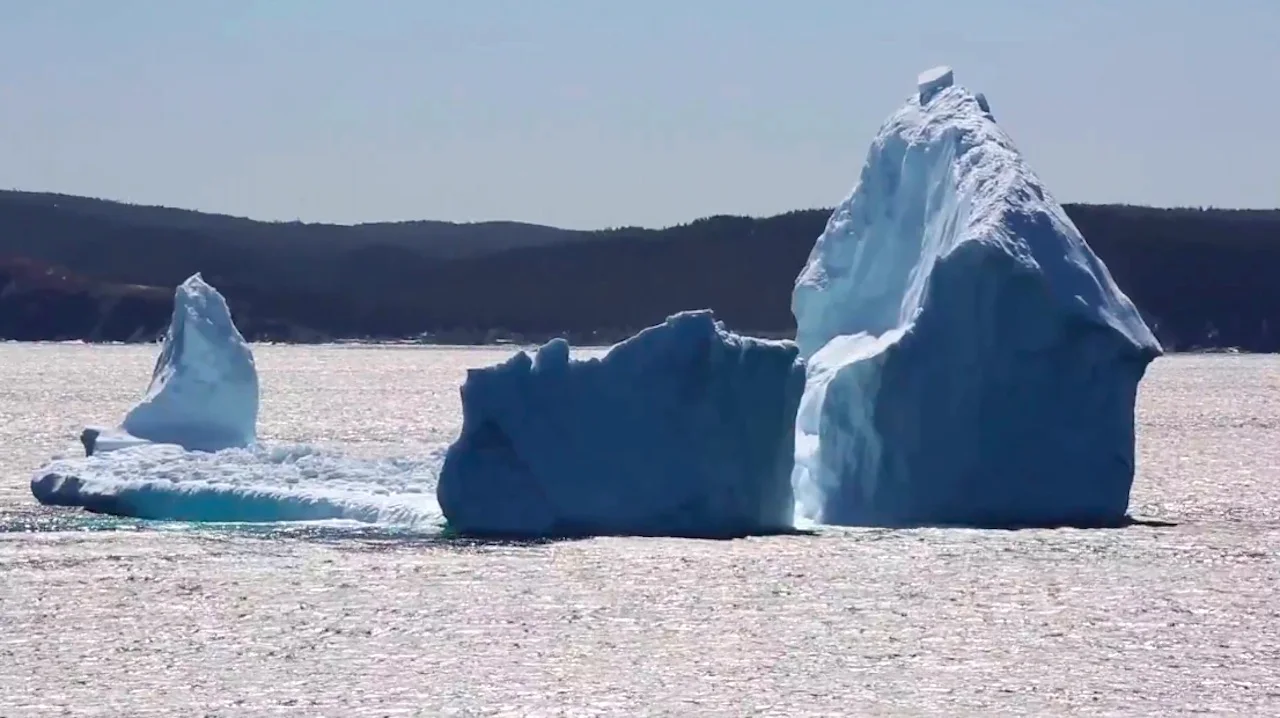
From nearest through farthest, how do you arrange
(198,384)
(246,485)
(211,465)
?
(246,485) → (211,465) → (198,384)

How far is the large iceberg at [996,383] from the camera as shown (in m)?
26.0

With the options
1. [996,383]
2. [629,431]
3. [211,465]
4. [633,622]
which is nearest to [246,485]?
[211,465]

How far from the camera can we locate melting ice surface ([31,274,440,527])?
27.8 metres

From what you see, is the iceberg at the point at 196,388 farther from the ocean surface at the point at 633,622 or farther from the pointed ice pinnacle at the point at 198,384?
the ocean surface at the point at 633,622

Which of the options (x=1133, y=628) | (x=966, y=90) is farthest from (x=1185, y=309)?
(x=1133, y=628)

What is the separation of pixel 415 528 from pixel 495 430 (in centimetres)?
279

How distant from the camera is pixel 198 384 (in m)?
32.7

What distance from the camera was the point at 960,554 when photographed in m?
26.5

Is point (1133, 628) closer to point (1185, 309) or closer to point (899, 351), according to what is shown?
point (899, 351)

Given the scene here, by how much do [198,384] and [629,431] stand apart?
1016cm

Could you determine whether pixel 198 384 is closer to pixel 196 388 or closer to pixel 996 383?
pixel 196 388

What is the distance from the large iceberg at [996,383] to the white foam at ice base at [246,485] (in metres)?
5.66

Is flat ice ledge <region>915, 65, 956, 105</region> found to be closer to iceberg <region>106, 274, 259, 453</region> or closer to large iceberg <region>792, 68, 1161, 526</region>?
large iceberg <region>792, 68, 1161, 526</region>

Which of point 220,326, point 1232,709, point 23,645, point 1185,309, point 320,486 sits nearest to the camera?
point 1232,709
